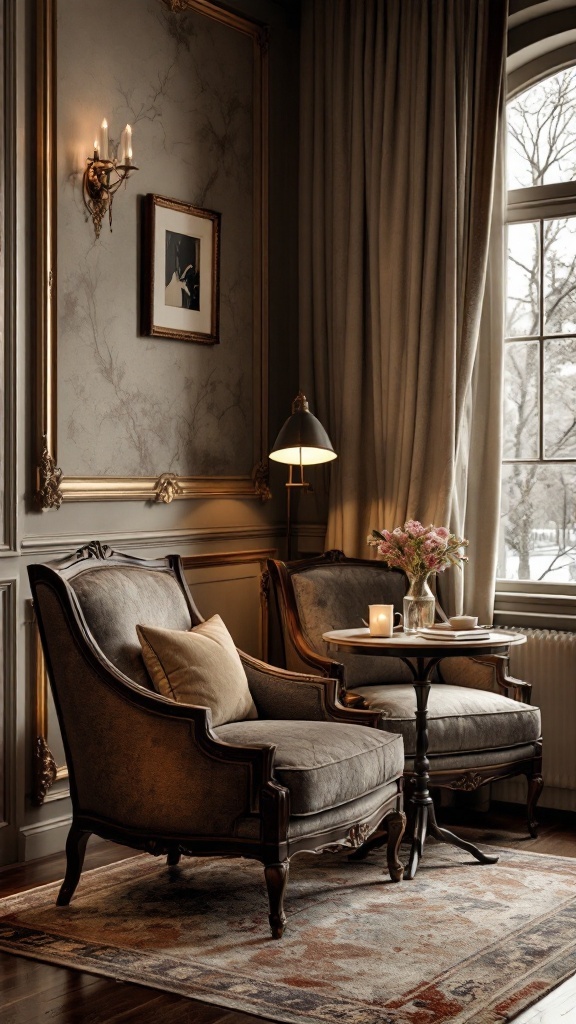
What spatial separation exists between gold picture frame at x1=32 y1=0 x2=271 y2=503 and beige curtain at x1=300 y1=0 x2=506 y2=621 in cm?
24

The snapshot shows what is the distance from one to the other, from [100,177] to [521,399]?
190 cm

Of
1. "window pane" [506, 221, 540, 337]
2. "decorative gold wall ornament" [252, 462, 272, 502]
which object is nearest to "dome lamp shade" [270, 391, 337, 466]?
"decorative gold wall ornament" [252, 462, 272, 502]

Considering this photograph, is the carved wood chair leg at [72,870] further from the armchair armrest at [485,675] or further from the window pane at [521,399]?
the window pane at [521,399]

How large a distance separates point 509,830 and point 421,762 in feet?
2.43

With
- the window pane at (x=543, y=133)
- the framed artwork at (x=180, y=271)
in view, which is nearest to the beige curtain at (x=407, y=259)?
the window pane at (x=543, y=133)

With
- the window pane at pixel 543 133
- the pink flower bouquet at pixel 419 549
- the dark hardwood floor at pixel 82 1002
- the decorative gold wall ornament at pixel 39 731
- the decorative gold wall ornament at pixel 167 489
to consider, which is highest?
the window pane at pixel 543 133

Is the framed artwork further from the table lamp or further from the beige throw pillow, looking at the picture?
the beige throw pillow

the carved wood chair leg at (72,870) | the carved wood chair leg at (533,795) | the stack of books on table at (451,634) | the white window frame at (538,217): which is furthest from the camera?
the white window frame at (538,217)

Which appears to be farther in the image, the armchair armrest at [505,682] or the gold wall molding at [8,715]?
the armchair armrest at [505,682]

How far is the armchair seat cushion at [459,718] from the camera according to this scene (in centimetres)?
395

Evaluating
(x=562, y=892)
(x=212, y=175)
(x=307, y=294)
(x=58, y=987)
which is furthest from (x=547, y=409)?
(x=58, y=987)

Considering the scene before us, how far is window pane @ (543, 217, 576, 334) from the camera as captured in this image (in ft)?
15.5

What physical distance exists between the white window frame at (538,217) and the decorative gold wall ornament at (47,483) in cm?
188

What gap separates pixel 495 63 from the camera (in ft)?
15.1
